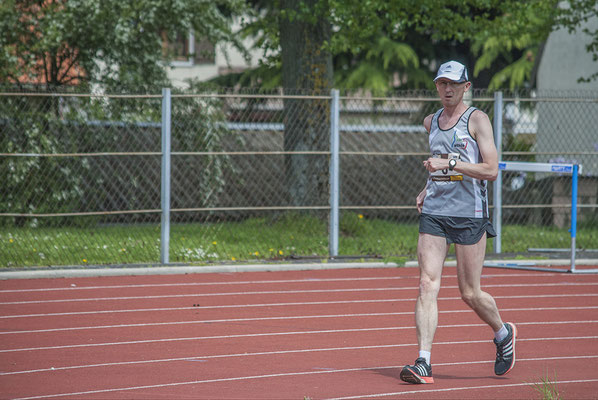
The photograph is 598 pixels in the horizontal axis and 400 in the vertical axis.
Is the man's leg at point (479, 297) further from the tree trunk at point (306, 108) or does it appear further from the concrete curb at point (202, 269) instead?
the tree trunk at point (306, 108)

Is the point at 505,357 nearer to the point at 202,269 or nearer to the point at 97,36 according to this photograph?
the point at 202,269

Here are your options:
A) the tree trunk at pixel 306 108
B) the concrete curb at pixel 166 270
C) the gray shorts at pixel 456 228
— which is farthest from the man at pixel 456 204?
the tree trunk at pixel 306 108

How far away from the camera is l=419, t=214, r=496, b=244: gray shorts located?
6445 millimetres

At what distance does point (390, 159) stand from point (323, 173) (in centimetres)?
340

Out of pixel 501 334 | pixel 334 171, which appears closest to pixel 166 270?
pixel 334 171

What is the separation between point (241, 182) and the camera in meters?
16.5

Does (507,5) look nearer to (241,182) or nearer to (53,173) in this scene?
(241,182)

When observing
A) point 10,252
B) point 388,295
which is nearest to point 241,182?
point 10,252

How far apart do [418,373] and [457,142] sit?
1.51 m

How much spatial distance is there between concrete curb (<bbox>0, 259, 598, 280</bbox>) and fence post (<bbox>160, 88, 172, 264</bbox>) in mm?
363

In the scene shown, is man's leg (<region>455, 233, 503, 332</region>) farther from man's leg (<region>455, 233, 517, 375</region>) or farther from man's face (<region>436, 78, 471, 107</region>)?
man's face (<region>436, 78, 471, 107</region>)

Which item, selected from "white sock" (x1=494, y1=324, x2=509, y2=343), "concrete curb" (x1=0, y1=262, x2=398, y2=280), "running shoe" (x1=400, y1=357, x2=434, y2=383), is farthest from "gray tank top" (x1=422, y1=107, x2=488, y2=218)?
"concrete curb" (x1=0, y1=262, x2=398, y2=280)

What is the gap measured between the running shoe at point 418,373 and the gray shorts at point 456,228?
836 mm

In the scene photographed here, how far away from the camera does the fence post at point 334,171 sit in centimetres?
1320
